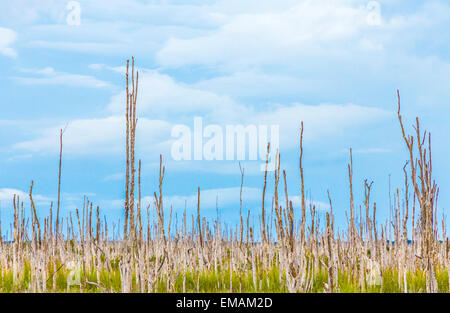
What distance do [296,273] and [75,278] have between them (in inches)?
91.3

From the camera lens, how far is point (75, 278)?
4586 mm

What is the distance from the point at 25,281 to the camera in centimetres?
470

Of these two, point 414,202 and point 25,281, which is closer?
point 414,202

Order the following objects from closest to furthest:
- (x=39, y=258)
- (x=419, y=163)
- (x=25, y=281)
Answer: (x=419, y=163) → (x=39, y=258) → (x=25, y=281)
